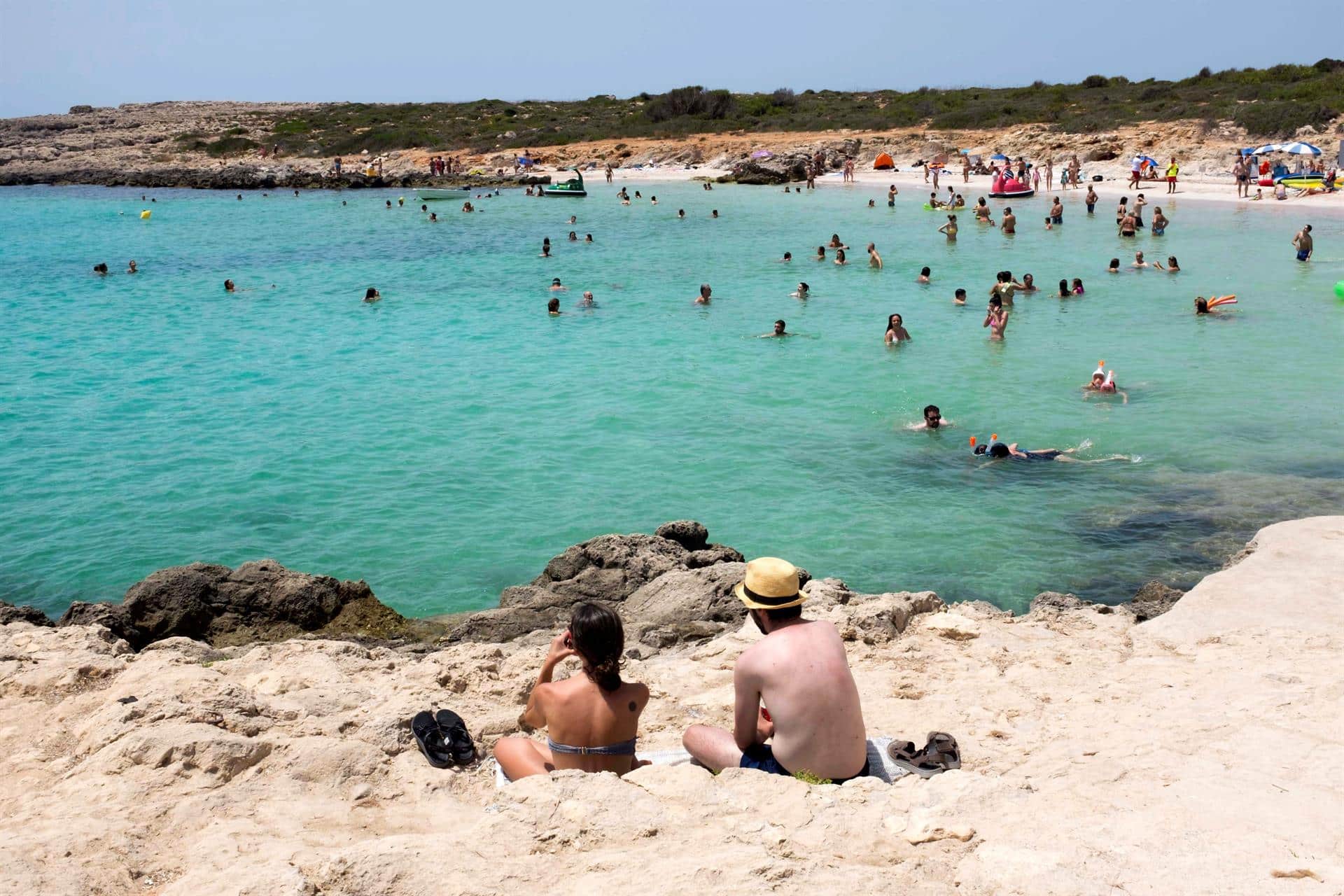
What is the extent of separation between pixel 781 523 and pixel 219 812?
8001 millimetres

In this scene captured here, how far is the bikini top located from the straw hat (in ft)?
2.94

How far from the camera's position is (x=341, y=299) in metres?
27.8

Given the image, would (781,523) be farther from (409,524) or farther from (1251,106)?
(1251,106)

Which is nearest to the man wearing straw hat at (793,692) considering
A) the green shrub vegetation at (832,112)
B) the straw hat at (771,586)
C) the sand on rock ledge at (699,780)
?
the straw hat at (771,586)

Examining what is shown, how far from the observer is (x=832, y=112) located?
77.2 metres

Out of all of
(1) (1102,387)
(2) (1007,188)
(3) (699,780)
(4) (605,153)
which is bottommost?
(1) (1102,387)

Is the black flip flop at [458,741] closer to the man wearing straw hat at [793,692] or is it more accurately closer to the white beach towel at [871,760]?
the white beach towel at [871,760]

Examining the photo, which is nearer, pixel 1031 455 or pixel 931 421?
pixel 1031 455

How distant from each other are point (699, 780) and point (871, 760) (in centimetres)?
93

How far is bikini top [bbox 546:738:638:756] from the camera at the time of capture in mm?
4922

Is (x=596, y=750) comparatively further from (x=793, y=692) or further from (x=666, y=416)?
(x=666, y=416)

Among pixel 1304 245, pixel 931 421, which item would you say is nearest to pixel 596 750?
pixel 931 421

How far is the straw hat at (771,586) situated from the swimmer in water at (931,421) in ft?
34.2

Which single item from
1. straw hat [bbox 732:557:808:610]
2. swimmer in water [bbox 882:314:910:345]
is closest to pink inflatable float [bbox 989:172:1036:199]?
swimmer in water [bbox 882:314:910:345]
